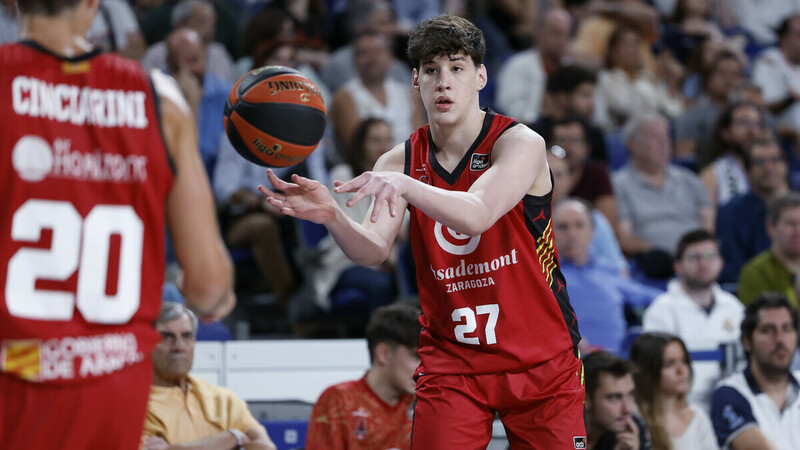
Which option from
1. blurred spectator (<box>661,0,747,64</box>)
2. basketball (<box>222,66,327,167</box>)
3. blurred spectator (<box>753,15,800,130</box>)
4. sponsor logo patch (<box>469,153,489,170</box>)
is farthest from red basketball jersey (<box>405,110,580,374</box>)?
blurred spectator (<box>661,0,747,64</box>)

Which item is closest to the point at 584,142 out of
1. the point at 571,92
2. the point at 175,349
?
the point at 571,92

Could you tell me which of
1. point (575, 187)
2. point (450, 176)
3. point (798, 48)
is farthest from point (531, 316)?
point (798, 48)

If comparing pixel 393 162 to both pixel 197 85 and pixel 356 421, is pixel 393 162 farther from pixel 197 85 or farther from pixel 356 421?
pixel 197 85

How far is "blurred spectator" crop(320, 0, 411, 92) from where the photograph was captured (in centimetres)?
977

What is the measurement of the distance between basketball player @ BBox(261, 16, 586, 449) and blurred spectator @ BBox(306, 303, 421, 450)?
1.31 m

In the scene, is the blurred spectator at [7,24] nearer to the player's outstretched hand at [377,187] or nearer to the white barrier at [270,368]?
the white barrier at [270,368]

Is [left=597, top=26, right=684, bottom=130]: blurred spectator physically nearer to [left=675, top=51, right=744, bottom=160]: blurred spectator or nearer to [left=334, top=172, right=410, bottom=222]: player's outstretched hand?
[left=675, top=51, right=744, bottom=160]: blurred spectator

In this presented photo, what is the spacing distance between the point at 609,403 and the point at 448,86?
2428 millimetres

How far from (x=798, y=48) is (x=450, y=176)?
9210mm

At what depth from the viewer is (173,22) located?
9.62 meters

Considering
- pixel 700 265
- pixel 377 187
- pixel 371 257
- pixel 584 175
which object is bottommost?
pixel 371 257

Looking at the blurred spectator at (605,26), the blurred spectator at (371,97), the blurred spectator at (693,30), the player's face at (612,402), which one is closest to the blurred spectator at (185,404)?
the player's face at (612,402)

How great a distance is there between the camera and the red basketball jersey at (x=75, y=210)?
2.36m

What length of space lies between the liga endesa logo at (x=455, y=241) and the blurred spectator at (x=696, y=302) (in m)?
3.63
